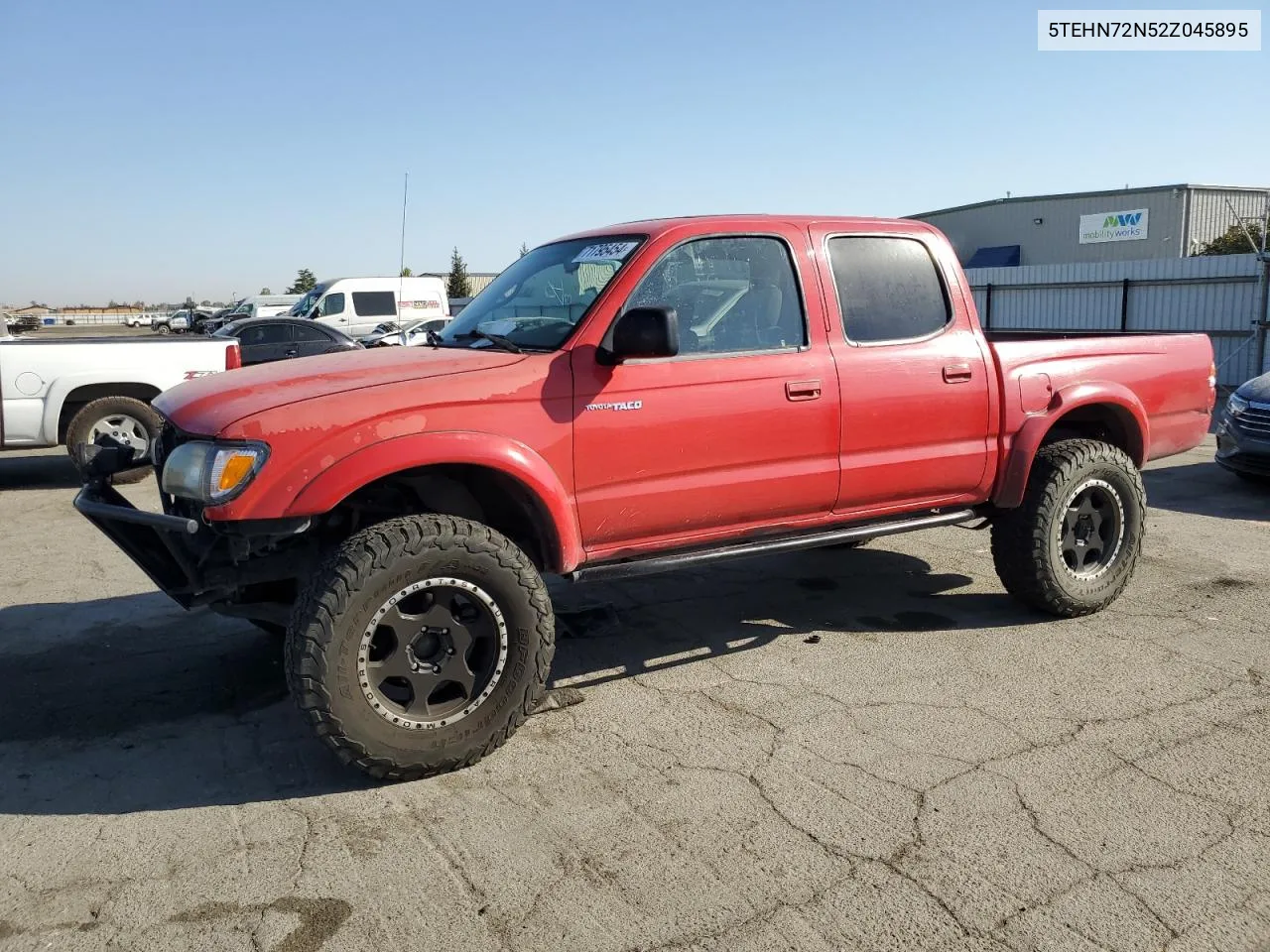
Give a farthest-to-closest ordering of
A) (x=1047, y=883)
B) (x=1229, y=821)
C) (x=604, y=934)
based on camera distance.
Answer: (x=1229, y=821)
(x=1047, y=883)
(x=604, y=934)

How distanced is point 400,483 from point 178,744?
4.28ft

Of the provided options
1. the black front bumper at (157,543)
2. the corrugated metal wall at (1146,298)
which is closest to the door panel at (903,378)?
the black front bumper at (157,543)

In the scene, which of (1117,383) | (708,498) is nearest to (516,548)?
(708,498)

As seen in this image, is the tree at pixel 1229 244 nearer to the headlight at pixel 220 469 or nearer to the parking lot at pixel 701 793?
the parking lot at pixel 701 793

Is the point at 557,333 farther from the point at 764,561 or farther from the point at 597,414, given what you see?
the point at 764,561

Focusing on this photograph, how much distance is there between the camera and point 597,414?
4074 millimetres

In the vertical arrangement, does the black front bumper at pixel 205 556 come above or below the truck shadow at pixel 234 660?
above

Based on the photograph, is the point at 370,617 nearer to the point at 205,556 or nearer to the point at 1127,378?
the point at 205,556

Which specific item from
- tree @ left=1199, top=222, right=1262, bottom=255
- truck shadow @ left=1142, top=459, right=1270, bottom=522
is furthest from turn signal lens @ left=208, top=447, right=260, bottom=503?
tree @ left=1199, top=222, right=1262, bottom=255

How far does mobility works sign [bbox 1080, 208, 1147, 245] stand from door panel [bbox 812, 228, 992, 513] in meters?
36.9

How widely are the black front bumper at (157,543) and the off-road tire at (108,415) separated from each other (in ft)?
18.9

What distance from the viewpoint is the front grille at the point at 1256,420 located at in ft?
28.9

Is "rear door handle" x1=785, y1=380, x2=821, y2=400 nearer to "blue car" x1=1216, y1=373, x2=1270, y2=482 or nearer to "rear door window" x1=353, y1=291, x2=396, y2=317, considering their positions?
"blue car" x1=1216, y1=373, x2=1270, y2=482

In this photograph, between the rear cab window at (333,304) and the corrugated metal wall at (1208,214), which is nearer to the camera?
the rear cab window at (333,304)
